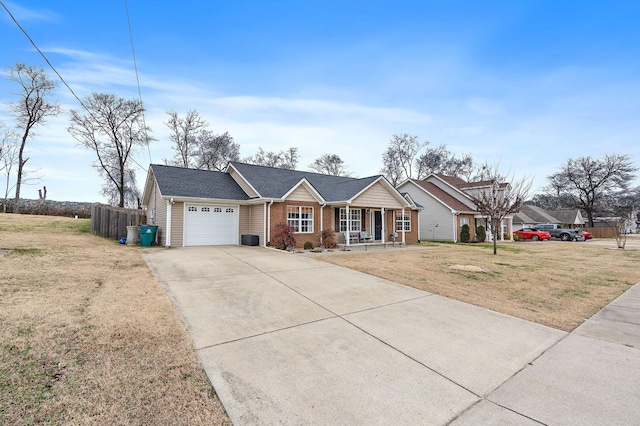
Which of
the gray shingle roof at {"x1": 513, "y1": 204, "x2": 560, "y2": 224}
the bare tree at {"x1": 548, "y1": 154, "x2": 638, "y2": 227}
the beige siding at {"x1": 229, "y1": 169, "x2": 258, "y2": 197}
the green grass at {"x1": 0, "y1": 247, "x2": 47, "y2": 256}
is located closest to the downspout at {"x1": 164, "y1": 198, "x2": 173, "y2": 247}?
the beige siding at {"x1": 229, "y1": 169, "x2": 258, "y2": 197}

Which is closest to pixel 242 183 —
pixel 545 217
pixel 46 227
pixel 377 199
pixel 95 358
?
pixel 377 199

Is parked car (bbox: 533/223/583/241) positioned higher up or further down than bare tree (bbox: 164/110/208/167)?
further down

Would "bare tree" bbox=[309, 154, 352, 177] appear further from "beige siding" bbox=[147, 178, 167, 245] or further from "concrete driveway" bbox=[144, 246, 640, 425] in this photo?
"concrete driveway" bbox=[144, 246, 640, 425]

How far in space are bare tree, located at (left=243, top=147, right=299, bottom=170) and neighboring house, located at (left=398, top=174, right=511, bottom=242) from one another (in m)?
16.3

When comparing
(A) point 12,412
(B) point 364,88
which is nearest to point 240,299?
(A) point 12,412

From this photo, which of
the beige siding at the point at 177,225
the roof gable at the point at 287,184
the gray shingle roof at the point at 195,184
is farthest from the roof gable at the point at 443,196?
the beige siding at the point at 177,225

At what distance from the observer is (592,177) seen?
42000 mm

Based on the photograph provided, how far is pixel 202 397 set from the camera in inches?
104

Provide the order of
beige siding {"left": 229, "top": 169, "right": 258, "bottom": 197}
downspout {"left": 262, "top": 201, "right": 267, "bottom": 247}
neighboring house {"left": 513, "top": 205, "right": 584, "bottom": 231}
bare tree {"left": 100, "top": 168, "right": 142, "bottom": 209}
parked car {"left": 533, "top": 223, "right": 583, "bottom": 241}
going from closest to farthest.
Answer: downspout {"left": 262, "top": 201, "right": 267, "bottom": 247}, beige siding {"left": 229, "top": 169, "right": 258, "bottom": 197}, parked car {"left": 533, "top": 223, "right": 583, "bottom": 241}, bare tree {"left": 100, "top": 168, "right": 142, "bottom": 209}, neighboring house {"left": 513, "top": 205, "right": 584, "bottom": 231}

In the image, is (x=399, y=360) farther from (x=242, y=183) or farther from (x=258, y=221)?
(x=242, y=183)

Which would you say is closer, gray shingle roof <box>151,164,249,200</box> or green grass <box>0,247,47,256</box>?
green grass <box>0,247,47,256</box>

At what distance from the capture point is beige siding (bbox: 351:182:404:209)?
58.2ft

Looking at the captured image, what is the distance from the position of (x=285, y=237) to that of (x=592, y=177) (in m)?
50.4

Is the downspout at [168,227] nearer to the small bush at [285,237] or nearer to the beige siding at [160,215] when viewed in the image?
the beige siding at [160,215]
